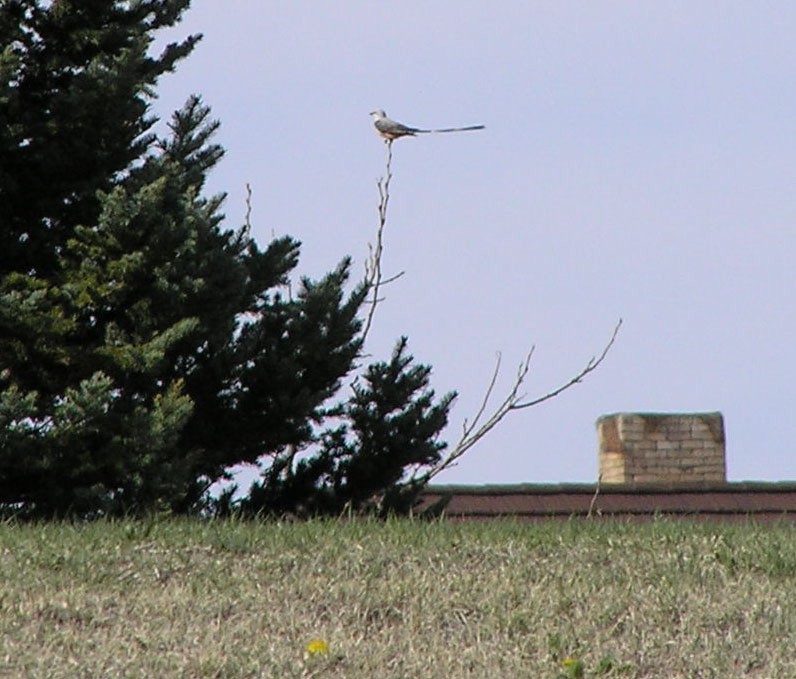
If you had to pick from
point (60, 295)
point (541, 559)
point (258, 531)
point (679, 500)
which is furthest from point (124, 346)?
point (679, 500)

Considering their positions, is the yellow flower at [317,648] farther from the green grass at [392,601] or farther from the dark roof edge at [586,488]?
the dark roof edge at [586,488]

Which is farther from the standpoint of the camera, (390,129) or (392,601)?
(390,129)

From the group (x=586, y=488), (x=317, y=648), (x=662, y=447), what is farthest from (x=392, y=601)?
(x=662, y=447)

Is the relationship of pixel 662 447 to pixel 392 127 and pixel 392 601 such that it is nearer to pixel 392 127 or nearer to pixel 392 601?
pixel 392 127

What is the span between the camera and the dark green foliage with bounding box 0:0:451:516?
35.0ft

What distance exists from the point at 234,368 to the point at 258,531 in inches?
122

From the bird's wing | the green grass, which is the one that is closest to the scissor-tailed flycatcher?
the bird's wing

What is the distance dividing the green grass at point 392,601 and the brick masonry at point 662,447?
7.94 m

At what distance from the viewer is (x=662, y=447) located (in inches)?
675

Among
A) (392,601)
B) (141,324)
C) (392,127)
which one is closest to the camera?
(392,601)

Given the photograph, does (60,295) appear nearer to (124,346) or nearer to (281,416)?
(124,346)

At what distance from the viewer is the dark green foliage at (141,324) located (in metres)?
10.7

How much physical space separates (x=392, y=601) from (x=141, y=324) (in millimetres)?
3898

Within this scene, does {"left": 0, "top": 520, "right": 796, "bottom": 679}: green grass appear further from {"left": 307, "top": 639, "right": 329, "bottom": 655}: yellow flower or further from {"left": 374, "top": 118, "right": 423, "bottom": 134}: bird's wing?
{"left": 374, "top": 118, "right": 423, "bottom": 134}: bird's wing
